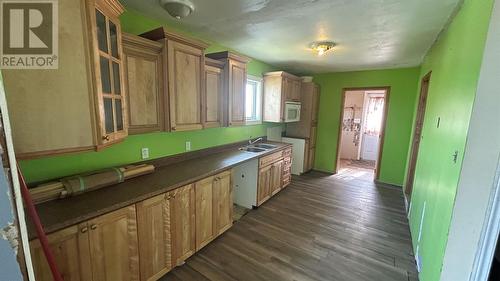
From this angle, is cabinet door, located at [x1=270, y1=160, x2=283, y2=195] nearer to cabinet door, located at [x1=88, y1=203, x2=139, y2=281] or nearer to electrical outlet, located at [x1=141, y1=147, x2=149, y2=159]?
electrical outlet, located at [x1=141, y1=147, x2=149, y2=159]

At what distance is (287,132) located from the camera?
5.12 m

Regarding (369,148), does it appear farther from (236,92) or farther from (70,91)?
(70,91)

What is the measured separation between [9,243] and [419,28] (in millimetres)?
3180

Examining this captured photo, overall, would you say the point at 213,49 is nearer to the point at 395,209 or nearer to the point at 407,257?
the point at 407,257

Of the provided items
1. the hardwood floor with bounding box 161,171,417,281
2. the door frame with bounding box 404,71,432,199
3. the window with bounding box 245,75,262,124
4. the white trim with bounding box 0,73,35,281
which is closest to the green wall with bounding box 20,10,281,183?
the window with bounding box 245,75,262,124

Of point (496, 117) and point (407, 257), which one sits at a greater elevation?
point (496, 117)

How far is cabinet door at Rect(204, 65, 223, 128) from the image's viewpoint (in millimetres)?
2457

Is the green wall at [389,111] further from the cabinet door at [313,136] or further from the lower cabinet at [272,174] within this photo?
the lower cabinet at [272,174]

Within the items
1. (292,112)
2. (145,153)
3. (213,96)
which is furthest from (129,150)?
(292,112)

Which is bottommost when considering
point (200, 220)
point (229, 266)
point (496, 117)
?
point (229, 266)

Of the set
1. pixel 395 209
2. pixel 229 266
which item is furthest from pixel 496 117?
pixel 395 209

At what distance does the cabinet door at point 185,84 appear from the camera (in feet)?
6.54

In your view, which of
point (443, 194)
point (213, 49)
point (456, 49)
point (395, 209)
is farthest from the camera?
point (395, 209)
